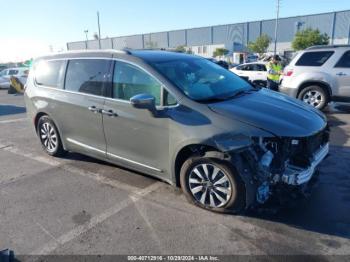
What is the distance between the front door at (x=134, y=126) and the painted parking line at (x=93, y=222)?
0.31 metres

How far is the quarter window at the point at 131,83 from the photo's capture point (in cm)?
388

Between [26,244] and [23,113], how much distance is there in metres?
8.69

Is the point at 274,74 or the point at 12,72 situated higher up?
the point at 274,74

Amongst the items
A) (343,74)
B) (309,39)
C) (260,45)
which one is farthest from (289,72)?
(260,45)

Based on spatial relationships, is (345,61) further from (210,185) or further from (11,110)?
(11,110)

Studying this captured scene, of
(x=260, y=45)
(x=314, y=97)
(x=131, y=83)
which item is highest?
(x=260, y=45)

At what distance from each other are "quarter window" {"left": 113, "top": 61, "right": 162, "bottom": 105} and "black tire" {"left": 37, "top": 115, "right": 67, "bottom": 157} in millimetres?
1808

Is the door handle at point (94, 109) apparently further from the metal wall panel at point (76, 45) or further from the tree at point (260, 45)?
the metal wall panel at point (76, 45)

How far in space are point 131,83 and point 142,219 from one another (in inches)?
66.7

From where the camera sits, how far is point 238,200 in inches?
135

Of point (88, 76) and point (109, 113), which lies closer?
point (109, 113)

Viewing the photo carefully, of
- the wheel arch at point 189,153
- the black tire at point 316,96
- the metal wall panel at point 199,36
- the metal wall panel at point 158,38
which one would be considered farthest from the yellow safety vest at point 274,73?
the metal wall panel at point 158,38

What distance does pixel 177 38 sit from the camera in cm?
8944

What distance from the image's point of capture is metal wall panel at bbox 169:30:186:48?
290 feet
